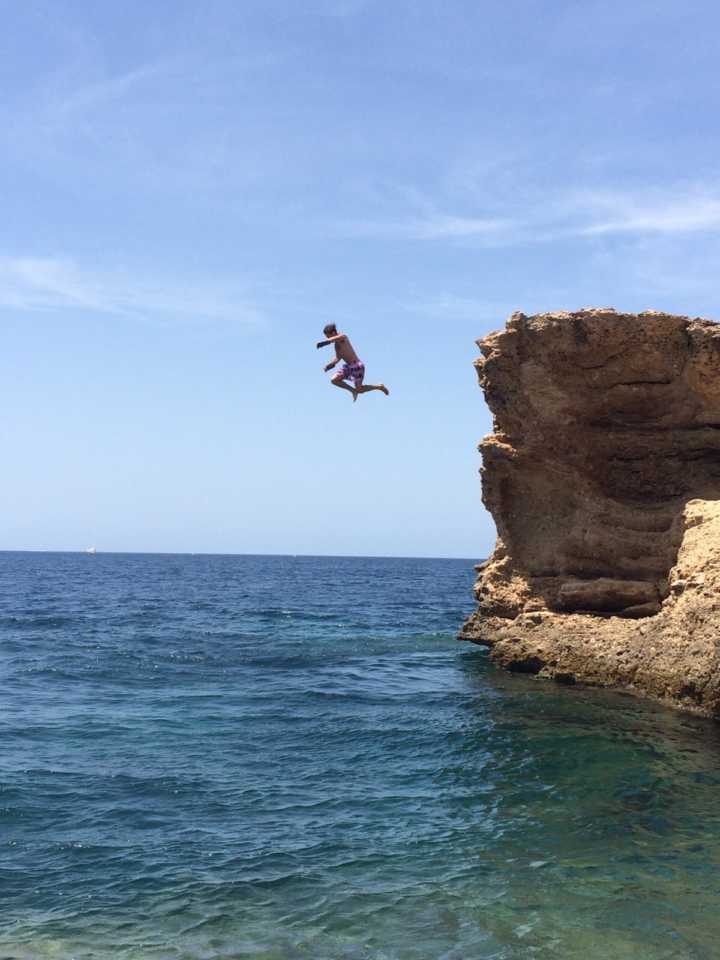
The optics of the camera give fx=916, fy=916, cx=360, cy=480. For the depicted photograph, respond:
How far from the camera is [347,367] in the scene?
15.3 metres

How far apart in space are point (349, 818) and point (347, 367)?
7186 mm

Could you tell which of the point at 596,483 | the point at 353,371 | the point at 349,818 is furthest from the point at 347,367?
the point at 596,483

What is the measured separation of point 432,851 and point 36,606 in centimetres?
3856

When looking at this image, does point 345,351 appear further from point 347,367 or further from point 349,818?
point 349,818

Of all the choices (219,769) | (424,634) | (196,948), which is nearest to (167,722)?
(219,769)

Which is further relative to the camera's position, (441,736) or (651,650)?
(651,650)

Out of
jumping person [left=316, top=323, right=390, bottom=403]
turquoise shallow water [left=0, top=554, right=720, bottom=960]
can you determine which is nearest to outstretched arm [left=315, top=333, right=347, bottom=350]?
jumping person [left=316, top=323, right=390, bottom=403]

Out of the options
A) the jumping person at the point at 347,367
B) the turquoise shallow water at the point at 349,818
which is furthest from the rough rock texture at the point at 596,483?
the jumping person at the point at 347,367

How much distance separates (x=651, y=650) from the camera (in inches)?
716

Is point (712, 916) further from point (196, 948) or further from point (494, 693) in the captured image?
A: point (494, 693)

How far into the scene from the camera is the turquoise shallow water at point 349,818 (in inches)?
334

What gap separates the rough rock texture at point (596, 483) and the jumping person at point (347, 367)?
752 centimetres

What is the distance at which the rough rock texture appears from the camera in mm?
19891

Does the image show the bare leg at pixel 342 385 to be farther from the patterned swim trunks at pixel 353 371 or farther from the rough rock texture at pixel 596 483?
A: the rough rock texture at pixel 596 483
